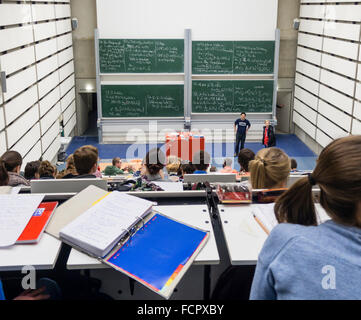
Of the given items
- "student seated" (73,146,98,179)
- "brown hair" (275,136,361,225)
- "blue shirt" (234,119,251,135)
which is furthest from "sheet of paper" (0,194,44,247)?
"blue shirt" (234,119,251,135)

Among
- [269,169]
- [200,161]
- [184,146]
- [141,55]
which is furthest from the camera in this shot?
[141,55]

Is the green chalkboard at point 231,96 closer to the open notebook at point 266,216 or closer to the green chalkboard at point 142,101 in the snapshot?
the green chalkboard at point 142,101

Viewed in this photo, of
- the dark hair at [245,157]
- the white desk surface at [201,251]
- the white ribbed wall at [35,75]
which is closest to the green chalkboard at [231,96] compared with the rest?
the white ribbed wall at [35,75]

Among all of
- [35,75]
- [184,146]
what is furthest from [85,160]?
[184,146]

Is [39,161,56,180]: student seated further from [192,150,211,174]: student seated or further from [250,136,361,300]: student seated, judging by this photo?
[250,136,361,300]: student seated

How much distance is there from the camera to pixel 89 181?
6.35 feet

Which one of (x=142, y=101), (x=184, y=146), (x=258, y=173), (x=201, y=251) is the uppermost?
(x=258, y=173)

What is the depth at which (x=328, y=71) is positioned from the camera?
26.9 feet

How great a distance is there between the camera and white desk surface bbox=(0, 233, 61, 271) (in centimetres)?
130

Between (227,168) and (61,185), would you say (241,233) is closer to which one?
(61,185)

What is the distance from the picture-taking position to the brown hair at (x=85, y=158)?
3025 mm

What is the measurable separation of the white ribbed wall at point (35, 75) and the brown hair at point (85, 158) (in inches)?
96.3

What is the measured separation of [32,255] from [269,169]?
1136 millimetres
